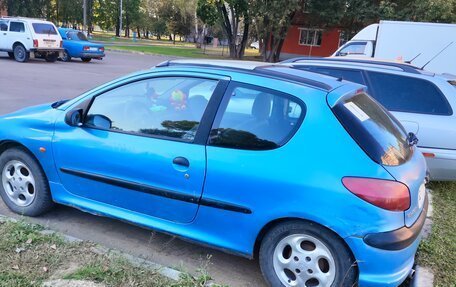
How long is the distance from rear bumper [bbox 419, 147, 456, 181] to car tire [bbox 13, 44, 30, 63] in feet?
59.9

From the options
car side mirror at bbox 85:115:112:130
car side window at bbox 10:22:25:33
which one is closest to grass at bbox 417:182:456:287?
car side mirror at bbox 85:115:112:130

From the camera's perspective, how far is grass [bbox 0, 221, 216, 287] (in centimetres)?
295

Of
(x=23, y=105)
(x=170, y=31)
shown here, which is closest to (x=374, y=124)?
(x=23, y=105)

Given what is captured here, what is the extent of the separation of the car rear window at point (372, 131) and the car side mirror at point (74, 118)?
2.15 m

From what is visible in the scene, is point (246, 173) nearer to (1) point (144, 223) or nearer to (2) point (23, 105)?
(1) point (144, 223)

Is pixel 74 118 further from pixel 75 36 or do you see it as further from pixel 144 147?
pixel 75 36

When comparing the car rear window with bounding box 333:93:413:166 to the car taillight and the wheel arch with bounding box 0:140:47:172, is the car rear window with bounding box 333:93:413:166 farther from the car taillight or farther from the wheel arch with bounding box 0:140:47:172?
the wheel arch with bounding box 0:140:47:172

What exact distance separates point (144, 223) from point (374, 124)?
1.97m

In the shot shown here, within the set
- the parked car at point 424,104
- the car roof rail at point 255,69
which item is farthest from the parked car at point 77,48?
the car roof rail at point 255,69

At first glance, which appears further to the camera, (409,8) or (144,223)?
(409,8)

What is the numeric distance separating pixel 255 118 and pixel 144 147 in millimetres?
907

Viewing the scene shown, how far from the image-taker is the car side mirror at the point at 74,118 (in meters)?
3.56

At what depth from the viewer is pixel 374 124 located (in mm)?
3047

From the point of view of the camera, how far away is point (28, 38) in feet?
60.1
